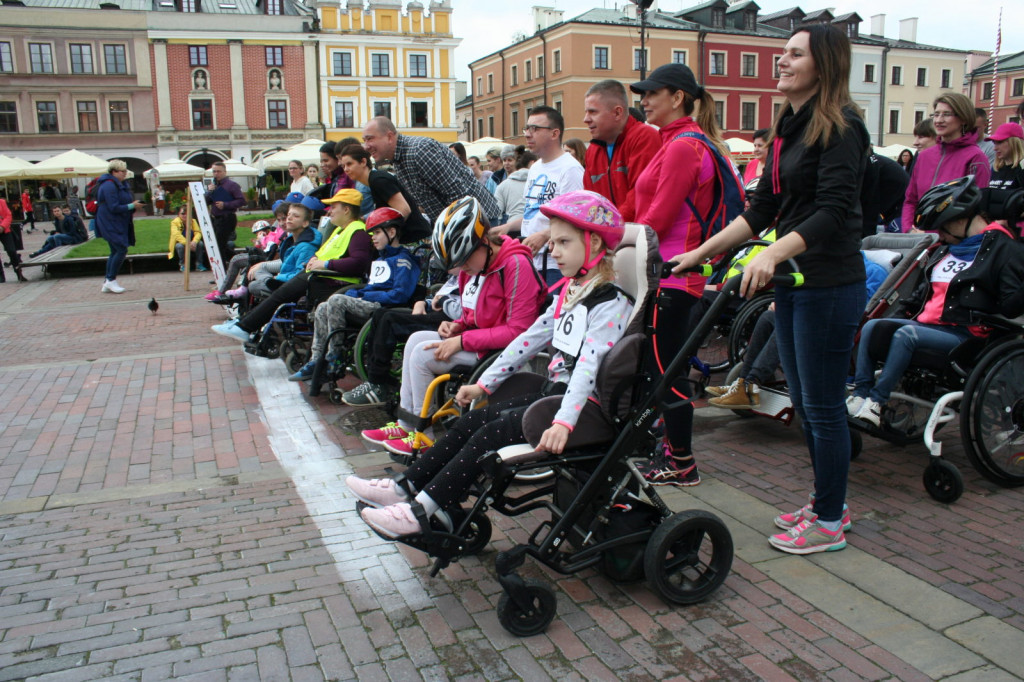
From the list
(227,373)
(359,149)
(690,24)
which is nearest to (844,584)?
(359,149)

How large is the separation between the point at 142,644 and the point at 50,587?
784mm

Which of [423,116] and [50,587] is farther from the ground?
[423,116]

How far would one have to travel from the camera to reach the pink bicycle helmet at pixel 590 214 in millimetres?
3238

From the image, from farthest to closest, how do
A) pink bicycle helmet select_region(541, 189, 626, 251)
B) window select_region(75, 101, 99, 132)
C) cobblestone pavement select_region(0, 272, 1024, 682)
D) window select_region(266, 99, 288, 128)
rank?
window select_region(266, 99, 288, 128), window select_region(75, 101, 99, 132), pink bicycle helmet select_region(541, 189, 626, 251), cobblestone pavement select_region(0, 272, 1024, 682)

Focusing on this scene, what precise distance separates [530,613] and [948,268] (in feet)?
10.3

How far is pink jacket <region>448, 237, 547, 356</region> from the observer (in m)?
4.34

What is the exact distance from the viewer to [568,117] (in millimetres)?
56094

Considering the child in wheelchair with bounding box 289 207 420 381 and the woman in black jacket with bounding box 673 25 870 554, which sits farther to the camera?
the child in wheelchair with bounding box 289 207 420 381

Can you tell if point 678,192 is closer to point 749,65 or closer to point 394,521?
point 394,521

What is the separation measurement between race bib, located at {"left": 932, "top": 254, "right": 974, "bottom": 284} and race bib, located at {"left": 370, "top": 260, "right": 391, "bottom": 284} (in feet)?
11.8

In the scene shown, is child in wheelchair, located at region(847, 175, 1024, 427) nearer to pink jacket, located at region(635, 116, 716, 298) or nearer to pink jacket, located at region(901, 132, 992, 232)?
pink jacket, located at region(635, 116, 716, 298)

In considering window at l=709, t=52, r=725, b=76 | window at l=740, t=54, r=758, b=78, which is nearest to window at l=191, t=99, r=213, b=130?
window at l=709, t=52, r=725, b=76

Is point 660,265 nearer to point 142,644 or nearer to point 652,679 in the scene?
point 652,679

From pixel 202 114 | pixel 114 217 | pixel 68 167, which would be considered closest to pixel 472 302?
pixel 114 217
